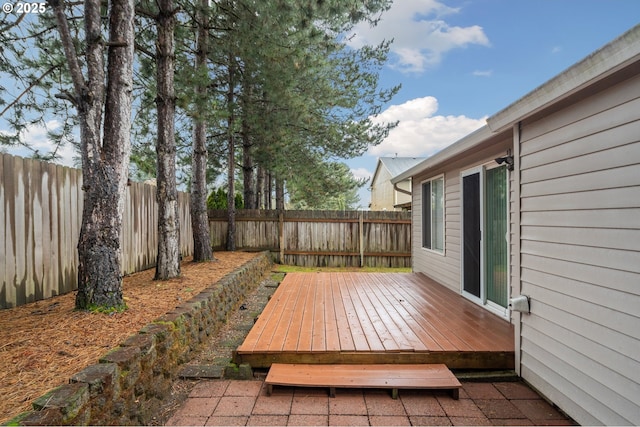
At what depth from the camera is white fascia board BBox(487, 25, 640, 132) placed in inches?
60.2

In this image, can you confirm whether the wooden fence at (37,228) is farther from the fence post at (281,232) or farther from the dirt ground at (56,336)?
the fence post at (281,232)

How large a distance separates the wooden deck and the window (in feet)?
3.13

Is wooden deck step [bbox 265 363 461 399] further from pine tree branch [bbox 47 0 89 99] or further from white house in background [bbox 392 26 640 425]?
pine tree branch [bbox 47 0 89 99]

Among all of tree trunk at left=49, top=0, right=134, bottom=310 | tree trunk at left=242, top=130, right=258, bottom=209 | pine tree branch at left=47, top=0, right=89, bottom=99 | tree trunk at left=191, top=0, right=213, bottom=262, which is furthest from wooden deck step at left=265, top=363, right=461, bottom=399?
tree trunk at left=242, top=130, right=258, bottom=209

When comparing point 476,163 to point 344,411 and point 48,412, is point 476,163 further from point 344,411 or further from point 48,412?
point 48,412

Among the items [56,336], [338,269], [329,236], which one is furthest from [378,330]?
[329,236]

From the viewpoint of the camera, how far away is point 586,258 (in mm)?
2021

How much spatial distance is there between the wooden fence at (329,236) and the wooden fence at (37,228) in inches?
202

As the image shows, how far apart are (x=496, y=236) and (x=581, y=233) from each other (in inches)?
62.1

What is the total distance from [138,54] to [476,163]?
20.7 feet

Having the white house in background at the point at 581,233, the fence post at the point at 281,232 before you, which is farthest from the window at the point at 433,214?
the fence post at the point at 281,232

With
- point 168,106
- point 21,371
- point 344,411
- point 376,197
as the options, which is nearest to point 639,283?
point 344,411

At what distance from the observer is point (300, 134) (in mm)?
9000

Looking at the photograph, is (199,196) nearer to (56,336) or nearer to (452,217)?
(56,336)
